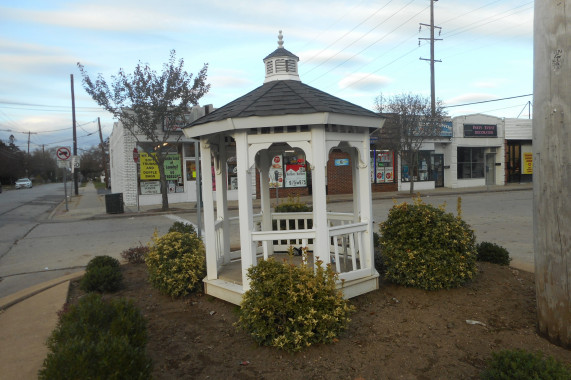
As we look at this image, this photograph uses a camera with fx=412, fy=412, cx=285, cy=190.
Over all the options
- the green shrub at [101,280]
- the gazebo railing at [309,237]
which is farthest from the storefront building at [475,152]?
the green shrub at [101,280]

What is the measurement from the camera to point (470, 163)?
30281mm

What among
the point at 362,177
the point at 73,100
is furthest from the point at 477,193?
the point at 73,100

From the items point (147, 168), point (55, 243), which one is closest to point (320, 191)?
point (55, 243)

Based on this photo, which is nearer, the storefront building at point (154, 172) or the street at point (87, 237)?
the street at point (87, 237)

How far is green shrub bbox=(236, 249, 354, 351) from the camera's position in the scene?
12.5 ft

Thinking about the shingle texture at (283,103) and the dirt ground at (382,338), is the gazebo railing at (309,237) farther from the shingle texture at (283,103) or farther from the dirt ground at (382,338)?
the shingle texture at (283,103)

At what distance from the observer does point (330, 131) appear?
4.91 metres

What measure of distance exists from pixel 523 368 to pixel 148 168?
20.7 m

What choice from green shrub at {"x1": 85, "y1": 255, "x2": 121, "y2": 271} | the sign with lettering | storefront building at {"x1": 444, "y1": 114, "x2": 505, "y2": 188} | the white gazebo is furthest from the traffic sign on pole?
the sign with lettering

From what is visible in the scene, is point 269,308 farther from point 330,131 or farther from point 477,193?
point 477,193

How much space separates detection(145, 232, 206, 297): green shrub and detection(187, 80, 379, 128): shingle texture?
1705 mm

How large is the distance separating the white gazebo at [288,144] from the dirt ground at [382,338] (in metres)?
0.47

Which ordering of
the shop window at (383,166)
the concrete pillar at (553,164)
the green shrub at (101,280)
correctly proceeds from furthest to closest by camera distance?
the shop window at (383,166)
the green shrub at (101,280)
the concrete pillar at (553,164)

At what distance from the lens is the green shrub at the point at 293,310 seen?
3.81m
